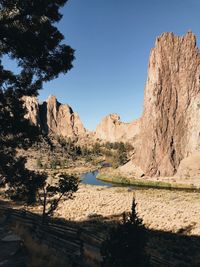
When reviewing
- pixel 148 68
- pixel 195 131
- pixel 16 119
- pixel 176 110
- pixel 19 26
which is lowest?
pixel 16 119

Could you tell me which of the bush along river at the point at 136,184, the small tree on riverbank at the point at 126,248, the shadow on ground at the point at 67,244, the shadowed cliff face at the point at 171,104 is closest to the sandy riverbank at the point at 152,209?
the shadow on ground at the point at 67,244

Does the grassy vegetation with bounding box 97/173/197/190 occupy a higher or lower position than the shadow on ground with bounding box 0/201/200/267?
higher

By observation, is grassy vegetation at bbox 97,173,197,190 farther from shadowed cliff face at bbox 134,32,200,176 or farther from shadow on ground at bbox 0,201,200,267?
shadow on ground at bbox 0,201,200,267

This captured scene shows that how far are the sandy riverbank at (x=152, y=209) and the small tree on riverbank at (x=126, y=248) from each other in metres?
21.3

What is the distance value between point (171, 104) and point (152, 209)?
63746 mm

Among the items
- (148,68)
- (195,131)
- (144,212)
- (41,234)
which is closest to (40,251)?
(41,234)

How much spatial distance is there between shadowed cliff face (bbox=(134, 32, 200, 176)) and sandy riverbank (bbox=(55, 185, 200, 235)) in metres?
43.3

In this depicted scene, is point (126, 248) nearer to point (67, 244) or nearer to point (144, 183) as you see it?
point (67, 244)

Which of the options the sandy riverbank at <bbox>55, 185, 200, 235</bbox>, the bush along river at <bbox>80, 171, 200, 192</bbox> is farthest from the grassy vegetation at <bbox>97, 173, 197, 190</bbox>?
the sandy riverbank at <bbox>55, 185, 200, 235</bbox>

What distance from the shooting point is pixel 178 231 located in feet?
101

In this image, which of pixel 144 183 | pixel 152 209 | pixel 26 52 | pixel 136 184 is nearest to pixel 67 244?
pixel 26 52

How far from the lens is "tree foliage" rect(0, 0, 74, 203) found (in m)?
9.88

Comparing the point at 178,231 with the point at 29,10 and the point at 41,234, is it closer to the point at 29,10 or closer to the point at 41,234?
the point at 41,234

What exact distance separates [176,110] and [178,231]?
241ft
